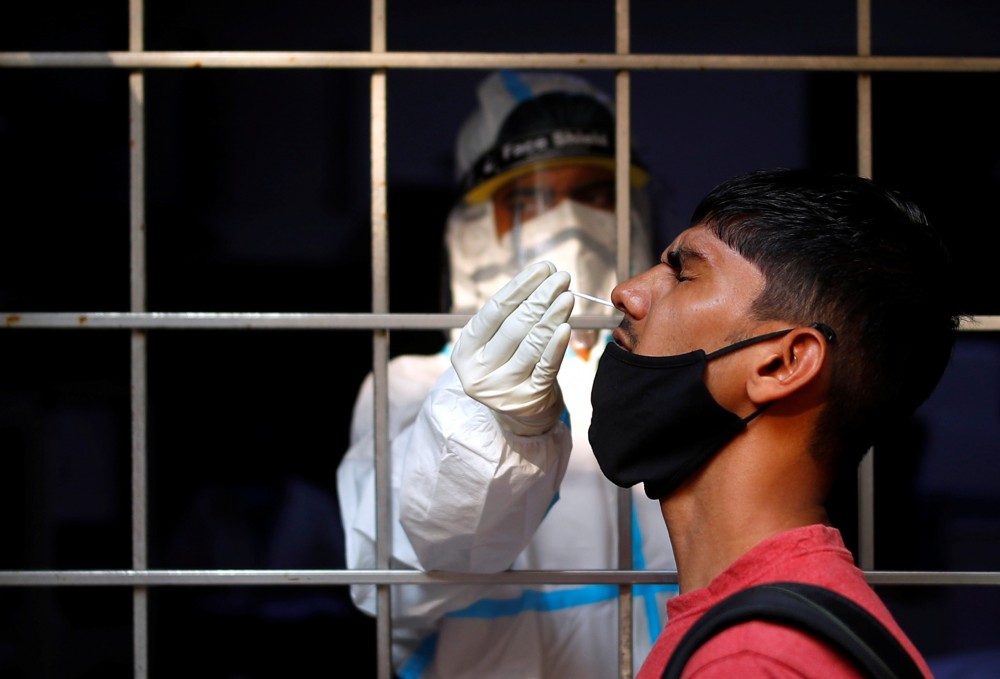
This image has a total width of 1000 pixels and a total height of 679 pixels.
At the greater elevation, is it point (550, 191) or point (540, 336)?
point (550, 191)

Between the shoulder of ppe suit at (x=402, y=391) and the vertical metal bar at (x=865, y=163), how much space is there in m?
0.92

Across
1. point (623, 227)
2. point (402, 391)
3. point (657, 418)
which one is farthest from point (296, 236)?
point (657, 418)

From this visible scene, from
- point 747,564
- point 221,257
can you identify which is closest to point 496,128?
point 221,257

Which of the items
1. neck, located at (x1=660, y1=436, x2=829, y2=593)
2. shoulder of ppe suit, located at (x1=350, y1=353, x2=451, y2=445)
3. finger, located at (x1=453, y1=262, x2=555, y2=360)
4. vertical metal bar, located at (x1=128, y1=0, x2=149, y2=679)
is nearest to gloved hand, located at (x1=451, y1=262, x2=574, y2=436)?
finger, located at (x1=453, y1=262, x2=555, y2=360)

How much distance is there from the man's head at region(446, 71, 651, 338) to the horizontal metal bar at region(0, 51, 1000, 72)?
85 cm

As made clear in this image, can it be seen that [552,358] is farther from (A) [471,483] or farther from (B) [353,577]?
(B) [353,577]

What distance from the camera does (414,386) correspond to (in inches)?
80.3

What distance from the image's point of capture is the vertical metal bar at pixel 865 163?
4.55 ft

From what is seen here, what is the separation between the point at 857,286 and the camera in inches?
40.2

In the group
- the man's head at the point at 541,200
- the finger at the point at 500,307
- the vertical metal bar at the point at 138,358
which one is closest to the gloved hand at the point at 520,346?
the finger at the point at 500,307

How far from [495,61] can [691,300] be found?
21.8 inches

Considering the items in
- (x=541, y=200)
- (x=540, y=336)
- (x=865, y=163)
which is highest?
(x=541, y=200)

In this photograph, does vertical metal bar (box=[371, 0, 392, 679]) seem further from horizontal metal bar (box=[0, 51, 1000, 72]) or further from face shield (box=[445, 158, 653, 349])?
face shield (box=[445, 158, 653, 349])

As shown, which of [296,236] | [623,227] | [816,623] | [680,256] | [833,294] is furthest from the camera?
[296,236]
